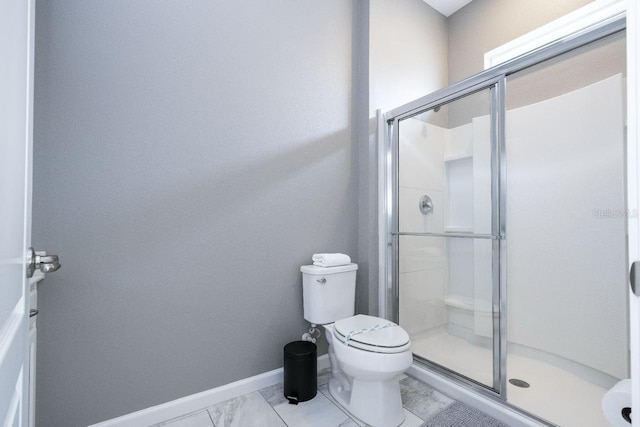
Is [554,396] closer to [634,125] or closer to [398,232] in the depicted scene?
[398,232]

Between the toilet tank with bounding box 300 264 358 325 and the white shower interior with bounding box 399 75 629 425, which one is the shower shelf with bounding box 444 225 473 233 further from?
the toilet tank with bounding box 300 264 358 325

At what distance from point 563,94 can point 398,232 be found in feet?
4.07

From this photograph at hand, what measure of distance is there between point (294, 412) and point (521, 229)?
5.48 feet

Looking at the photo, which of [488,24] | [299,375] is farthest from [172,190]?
[488,24]

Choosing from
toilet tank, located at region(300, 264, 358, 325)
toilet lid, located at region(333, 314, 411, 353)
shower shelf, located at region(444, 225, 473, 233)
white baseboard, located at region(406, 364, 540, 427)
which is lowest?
white baseboard, located at region(406, 364, 540, 427)

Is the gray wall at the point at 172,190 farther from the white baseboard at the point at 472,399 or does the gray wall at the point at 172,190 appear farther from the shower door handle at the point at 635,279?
the shower door handle at the point at 635,279

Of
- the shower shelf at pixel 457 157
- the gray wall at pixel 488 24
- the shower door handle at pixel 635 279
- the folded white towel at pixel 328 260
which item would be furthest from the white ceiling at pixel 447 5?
the shower door handle at pixel 635 279

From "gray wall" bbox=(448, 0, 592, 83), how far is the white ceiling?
4 centimetres

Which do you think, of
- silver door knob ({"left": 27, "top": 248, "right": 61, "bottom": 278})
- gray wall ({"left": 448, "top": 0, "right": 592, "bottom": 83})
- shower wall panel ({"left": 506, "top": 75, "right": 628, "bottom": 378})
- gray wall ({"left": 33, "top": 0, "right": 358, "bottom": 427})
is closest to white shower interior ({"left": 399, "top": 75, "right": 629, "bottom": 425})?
shower wall panel ({"left": 506, "top": 75, "right": 628, "bottom": 378})

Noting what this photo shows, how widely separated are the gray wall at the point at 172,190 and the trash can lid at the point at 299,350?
0.41ft

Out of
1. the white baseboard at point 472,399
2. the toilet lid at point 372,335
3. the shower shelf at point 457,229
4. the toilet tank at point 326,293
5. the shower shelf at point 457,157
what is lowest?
the white baseboard at point 472,399

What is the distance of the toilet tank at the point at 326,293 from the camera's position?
5.83 ft

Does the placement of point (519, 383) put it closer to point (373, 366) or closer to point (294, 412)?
point (373, 366)

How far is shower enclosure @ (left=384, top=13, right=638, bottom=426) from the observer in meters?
1.51
